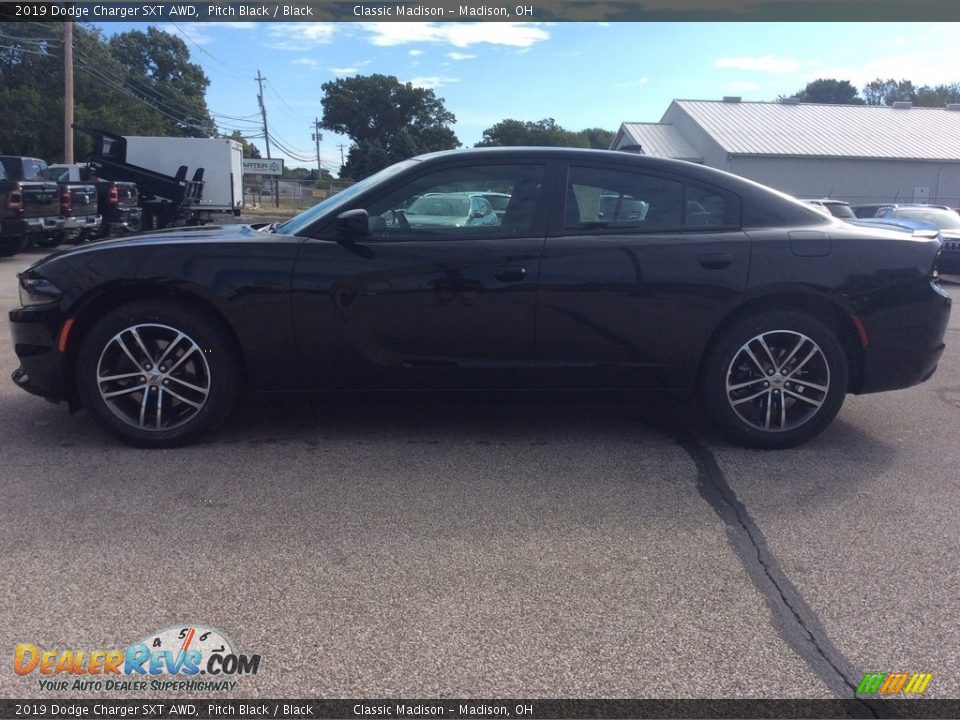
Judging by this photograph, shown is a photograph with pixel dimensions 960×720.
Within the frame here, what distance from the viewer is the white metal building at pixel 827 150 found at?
37.7 metres

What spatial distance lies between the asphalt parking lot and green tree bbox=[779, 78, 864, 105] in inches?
3359

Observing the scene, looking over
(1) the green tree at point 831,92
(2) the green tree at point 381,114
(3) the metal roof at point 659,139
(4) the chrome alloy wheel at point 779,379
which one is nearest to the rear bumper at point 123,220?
(2) the green tree at point 381,114

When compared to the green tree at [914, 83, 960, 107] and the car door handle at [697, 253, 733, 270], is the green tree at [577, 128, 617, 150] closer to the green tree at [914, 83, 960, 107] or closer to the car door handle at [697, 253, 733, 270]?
the green tree at [914, 83, 960, 107]

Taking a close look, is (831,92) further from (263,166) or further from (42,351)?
(42,351)

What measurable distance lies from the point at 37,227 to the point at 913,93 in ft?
283

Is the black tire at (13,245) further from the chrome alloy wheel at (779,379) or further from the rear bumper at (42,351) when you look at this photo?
the chrome alloy wheel at (779,379)

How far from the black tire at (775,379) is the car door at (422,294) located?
108cm

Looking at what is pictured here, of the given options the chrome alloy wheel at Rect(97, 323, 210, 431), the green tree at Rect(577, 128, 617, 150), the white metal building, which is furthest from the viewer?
the green tree at Rect(577, 128, 617, 150)

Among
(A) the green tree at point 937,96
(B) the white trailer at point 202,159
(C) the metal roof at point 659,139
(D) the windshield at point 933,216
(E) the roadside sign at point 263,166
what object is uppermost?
(A) the green tree at point 937,96

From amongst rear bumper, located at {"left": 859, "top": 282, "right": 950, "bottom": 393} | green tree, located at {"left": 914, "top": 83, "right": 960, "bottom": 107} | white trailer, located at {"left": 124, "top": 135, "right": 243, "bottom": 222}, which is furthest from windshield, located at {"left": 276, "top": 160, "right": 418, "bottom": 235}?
green tree, located at {"left": 914, "top": 83, "right": 960, "bottom": 107}

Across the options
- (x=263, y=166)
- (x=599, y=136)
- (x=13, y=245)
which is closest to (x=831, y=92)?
(x=599, y=136)

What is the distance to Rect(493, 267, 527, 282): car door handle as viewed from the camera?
15.2ft

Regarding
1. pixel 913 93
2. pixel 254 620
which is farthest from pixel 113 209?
pixel 913 93

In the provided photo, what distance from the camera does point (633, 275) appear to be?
470 cm
